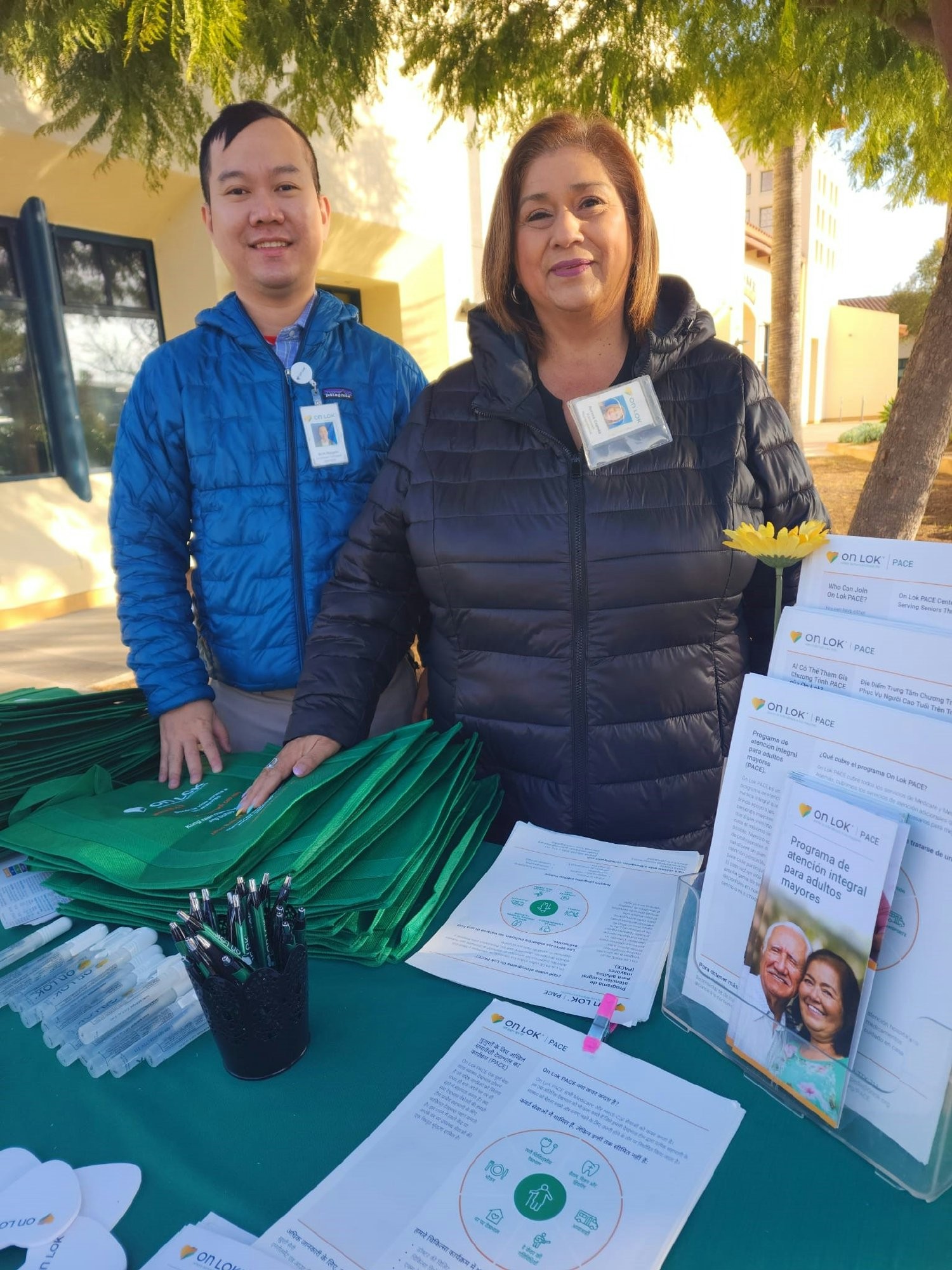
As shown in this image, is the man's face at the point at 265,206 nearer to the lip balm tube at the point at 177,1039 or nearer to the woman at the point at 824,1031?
the lip balm tube at the point at 177,1039

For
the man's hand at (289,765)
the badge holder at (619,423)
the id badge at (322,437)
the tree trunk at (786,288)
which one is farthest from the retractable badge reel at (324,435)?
the tree trunk at (786,288)

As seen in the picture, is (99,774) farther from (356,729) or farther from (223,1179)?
(223,1179)

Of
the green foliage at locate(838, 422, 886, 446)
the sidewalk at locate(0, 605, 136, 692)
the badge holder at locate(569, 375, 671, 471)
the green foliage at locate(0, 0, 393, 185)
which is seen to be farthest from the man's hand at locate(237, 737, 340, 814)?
the green foliage at locate(838, 422, 886, 446)

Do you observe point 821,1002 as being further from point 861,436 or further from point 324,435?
point 861,436

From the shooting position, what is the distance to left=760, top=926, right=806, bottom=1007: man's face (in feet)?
2.33

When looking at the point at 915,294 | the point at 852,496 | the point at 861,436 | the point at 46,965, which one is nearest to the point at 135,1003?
the point at 46,965

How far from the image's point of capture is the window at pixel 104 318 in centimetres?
637

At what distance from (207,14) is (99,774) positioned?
160 cm

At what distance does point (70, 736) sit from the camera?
140 centimetres

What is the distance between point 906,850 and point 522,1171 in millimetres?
412

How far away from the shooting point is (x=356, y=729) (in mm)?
1313

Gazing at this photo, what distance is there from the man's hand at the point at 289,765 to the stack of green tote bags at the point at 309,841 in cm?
2

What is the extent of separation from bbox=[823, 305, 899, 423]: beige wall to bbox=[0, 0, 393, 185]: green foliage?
141 ft

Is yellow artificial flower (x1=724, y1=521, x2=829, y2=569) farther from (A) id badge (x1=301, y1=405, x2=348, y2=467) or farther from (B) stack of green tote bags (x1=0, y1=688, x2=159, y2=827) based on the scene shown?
(B) stack of green tote bags (x1=0, y1=688, x2=159, y2=827)
